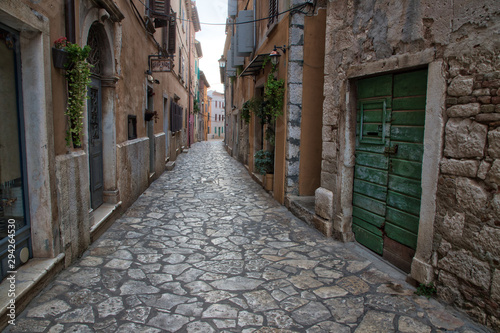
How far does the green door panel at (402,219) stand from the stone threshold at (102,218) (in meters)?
3.82

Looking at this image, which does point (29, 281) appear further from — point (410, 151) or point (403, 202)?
point (410, 151)

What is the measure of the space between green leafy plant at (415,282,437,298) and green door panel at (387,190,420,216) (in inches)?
28.4

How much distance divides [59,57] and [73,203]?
1600 millimetres

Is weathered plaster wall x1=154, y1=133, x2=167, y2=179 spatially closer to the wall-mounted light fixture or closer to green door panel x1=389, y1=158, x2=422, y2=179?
the wall-mounted light fixture

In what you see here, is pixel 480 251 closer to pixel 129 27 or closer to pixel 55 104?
pixel 55 104

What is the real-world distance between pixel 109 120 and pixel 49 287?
300 centimetres

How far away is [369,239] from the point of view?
4395 millimetres

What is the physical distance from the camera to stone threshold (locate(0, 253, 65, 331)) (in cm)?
262

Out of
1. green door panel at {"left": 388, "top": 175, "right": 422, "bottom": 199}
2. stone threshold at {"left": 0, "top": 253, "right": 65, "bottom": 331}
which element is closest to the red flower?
stone threshold at {"left": 0, "top": 253, "right": 65, "bottom": 331}

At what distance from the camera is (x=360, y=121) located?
Result: 450 centimetres

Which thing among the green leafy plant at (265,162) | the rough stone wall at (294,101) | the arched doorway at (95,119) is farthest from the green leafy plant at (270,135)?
the arched doorway at (95,119)

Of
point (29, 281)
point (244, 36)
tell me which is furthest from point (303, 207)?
point (244, 36)

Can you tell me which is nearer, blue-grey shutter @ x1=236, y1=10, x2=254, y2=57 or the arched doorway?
the arched doorway

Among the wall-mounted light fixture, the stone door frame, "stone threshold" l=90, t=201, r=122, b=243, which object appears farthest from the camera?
the wall-mounted light fixture
